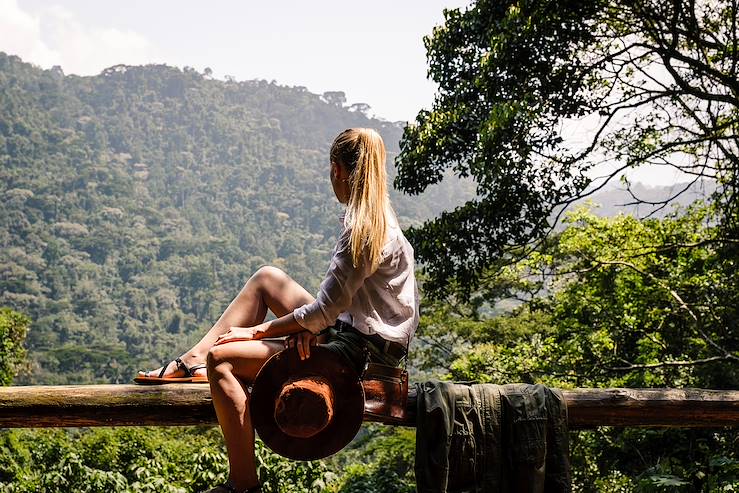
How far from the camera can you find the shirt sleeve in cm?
232

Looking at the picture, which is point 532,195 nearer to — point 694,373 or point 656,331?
point 656,331

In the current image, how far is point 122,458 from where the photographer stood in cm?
1344

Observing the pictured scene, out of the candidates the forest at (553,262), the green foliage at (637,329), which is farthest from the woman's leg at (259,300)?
the green foliage at (637,329)

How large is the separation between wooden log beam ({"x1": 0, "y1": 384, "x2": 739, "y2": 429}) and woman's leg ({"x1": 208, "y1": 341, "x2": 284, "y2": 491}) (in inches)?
8.6

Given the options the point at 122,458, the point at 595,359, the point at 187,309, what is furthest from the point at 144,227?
the point at 595,359

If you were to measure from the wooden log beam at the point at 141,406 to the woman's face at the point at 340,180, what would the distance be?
0.81 metres

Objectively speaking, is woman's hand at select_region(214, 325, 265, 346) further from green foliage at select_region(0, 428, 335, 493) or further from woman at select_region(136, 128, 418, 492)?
green foliage at select_region(0, 428, 335, 493)

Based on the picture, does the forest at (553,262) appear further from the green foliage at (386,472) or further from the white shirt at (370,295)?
the white shirt at (370,295)

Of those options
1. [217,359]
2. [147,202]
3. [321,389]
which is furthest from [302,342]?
[147,202]

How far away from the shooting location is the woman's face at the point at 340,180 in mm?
2477

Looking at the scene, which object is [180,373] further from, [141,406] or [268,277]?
[268,277]

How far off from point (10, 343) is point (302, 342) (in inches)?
878

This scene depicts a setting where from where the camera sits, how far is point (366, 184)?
243cm

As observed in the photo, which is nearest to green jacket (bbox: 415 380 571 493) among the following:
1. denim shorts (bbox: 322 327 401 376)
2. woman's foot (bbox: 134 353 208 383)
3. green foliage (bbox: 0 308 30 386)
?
denim shorts (bbox: 322 327 401 376)
